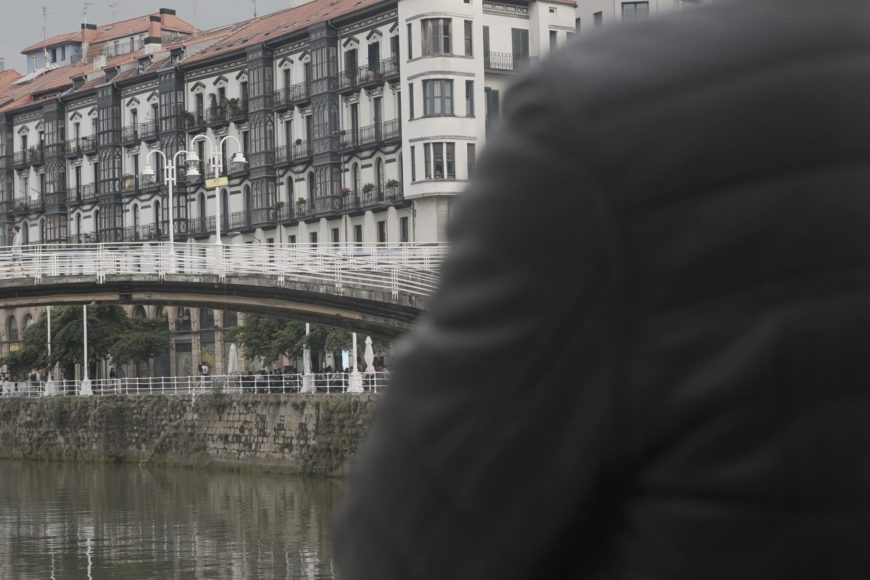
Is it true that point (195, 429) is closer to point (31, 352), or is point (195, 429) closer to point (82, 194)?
point (31, 352)

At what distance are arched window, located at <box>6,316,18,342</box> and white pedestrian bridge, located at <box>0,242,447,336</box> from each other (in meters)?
41.9

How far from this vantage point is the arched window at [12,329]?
77.9 m

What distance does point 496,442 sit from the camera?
4.66ft

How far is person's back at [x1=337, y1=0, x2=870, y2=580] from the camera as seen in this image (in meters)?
1.39

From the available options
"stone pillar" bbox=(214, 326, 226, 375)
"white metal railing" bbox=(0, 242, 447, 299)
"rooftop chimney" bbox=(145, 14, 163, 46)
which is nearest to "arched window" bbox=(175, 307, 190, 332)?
"stone pillar" bbox=(214, 326, 226, 375)

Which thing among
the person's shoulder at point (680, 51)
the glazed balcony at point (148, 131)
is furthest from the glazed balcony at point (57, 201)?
the person's shoulder at point (680, 51)

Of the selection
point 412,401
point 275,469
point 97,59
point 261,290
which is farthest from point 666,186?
point 97,59

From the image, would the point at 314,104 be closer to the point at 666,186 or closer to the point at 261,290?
the point at 261,290

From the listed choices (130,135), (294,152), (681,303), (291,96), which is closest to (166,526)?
(681,303)

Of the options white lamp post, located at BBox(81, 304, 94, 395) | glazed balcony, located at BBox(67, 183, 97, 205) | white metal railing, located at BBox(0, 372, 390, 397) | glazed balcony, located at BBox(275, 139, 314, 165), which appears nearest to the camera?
white metal railing, located at BBox(0, 372, 390, 397)

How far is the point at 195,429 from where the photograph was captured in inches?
1647

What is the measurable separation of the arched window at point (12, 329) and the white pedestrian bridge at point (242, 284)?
41.9 m

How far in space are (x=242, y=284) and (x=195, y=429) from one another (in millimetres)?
7522

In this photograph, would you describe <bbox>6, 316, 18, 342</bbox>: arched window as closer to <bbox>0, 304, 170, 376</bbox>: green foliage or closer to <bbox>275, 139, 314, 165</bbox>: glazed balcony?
<bbox>0, 304, 170, 376</bbox>: green foliage
